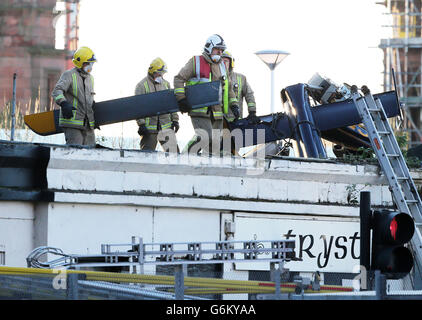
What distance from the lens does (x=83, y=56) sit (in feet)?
53.3

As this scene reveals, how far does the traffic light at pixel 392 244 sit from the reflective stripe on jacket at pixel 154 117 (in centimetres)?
680

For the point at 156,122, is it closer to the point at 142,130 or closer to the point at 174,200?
the point at 142,130

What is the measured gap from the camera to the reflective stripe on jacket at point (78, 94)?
1634 cm

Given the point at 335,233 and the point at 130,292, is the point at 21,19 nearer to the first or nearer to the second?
the point at 335,233

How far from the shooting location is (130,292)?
33.2 feet

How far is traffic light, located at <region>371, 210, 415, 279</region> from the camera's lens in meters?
11.4

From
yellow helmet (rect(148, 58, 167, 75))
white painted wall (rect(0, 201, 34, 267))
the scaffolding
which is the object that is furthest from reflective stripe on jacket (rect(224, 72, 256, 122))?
the scaffolding

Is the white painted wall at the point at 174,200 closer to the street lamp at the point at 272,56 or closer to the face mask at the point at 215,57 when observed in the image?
the face mask at the point at 215,57

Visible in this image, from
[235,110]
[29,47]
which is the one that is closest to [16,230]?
[235,110]

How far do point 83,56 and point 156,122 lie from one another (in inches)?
81.2

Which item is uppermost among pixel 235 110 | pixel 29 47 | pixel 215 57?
pixel 29 47

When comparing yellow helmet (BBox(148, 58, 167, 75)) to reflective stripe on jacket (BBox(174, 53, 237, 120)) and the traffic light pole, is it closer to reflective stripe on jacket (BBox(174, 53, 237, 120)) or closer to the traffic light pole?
reflective stripe on jacket (BBox(174, 53, 237, 120))

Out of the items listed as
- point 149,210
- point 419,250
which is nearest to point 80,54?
point 149,210
